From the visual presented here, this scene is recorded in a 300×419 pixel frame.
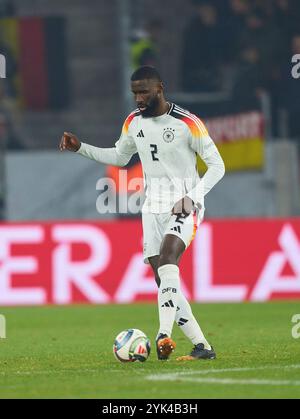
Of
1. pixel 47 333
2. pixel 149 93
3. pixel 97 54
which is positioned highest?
pixel 97 54

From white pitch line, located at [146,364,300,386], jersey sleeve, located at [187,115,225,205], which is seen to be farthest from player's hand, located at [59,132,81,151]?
white pitch line, located at [146,364,300,386]

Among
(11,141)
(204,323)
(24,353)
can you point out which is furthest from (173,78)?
(24,353)

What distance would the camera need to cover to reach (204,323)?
46.4ft

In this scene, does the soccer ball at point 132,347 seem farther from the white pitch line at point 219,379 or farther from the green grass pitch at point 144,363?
the white pitch line at point 219,379

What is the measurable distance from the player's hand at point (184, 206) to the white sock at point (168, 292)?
16.3 inches

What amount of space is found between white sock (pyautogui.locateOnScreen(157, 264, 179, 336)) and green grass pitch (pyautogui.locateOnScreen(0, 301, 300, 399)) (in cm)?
35

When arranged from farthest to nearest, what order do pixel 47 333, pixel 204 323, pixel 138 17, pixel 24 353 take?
pixel 138 17 < pixel 204 323 < pixel 47 333 < pixel 24 353

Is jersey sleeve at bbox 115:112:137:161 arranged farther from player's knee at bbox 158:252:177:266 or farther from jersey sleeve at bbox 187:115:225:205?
player's knee at bbox 158:252:177:266

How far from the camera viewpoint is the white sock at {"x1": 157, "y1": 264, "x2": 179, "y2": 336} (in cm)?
912

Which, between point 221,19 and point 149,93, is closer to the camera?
point 149,93

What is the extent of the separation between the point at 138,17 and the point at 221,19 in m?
1.76
